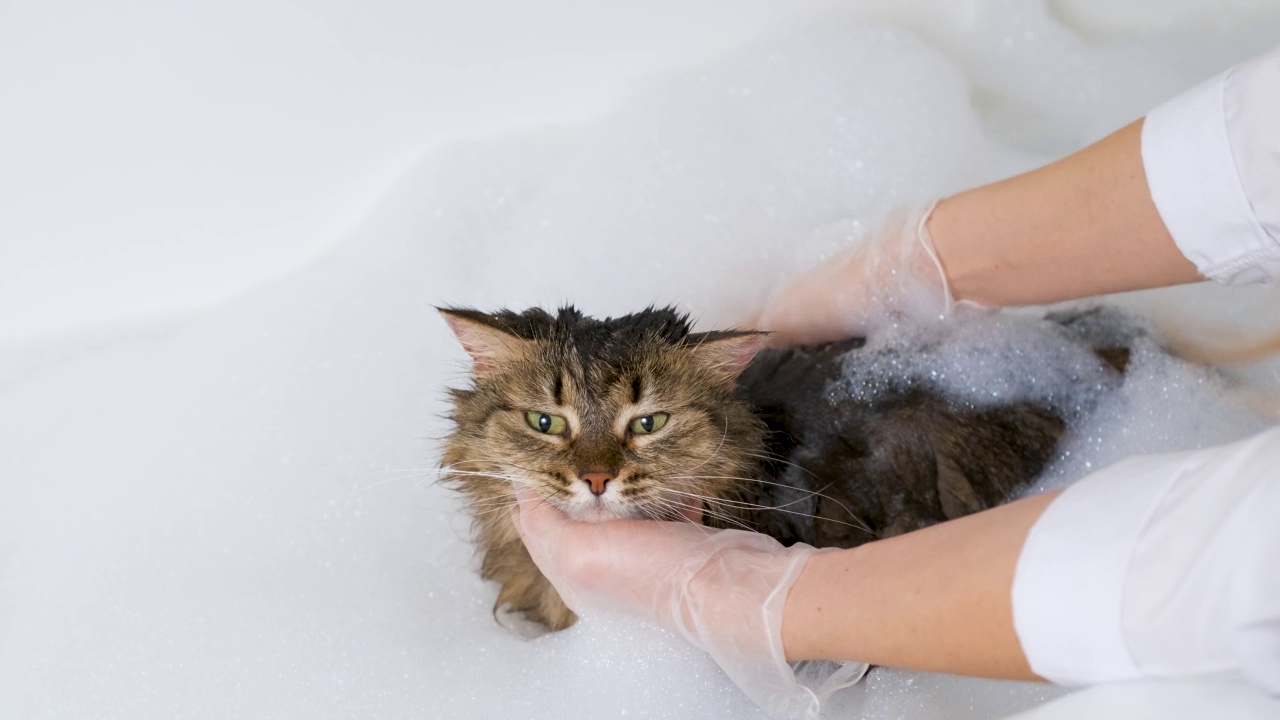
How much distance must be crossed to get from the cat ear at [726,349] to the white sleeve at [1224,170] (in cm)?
62

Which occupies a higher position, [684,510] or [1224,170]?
[1224,170]

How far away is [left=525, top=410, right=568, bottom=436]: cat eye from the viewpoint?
1.54m

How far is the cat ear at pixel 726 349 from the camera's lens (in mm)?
1505

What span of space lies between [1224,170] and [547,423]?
1023mm

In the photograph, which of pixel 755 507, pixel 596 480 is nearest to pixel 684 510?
pixel 755 507

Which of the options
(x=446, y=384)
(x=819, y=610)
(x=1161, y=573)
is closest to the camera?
(x=1161, y=573)

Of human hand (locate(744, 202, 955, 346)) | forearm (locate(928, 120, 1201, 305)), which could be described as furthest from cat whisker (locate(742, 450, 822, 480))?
forearm (locate(928, 120, 1201, 305))

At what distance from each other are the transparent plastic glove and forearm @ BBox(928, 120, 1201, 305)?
65 centimetres

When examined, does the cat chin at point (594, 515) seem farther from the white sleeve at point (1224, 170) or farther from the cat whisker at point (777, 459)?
the white sleeve at point (1224, 170)

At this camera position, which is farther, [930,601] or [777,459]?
[777,459]

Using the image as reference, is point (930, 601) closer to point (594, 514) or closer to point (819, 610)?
point (819, 610)

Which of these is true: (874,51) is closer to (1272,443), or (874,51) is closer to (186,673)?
(1272,443)

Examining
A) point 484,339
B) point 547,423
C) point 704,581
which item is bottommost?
point 704,581

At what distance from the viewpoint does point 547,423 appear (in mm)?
1548
